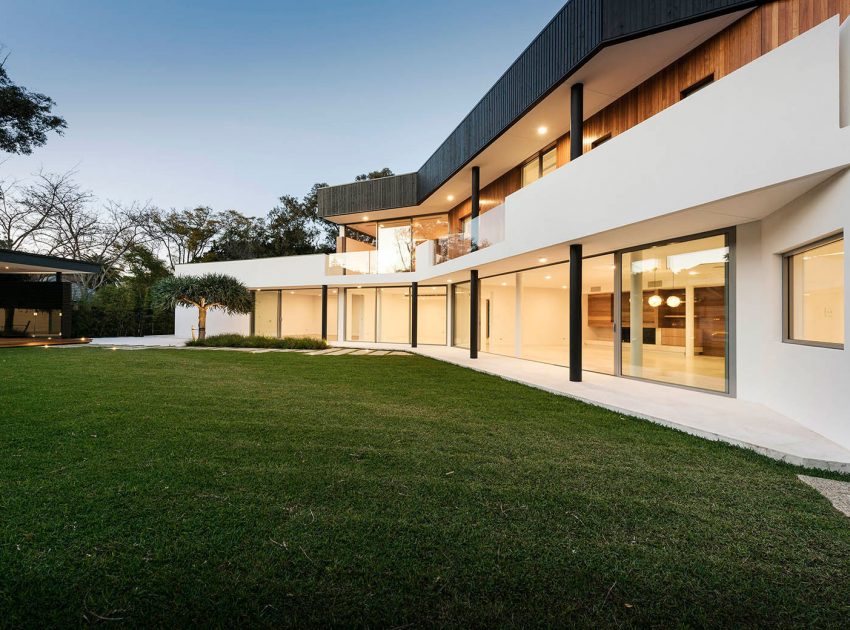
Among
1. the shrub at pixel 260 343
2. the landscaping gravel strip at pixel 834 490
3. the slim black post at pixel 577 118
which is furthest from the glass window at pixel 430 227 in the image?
the landscaping gravel strip at pixel 834 490

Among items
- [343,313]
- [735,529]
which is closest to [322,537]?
[735,529]

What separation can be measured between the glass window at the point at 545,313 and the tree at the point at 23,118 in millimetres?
20819

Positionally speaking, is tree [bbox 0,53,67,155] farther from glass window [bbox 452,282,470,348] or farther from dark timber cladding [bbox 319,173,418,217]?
glass window [bbox 452,282,470,348]

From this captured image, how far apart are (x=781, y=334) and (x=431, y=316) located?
12618 mm

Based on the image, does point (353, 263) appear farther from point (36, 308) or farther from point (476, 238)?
point (36, 308)

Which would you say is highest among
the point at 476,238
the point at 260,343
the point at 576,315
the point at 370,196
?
the point at 370,196

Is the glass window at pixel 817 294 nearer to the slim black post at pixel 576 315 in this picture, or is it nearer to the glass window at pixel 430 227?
the slim black post at pixel 576 315

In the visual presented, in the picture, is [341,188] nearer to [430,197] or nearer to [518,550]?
[430,197]

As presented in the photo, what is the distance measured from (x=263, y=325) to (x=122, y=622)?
20.4 m

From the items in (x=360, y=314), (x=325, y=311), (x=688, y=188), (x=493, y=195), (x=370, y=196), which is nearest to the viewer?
(x=688, y=188)

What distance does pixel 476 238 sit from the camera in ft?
38.7

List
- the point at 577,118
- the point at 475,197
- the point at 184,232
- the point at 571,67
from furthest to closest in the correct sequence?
the point at 184,232
the point at 475,197
the point at 577,118
the point at 571,67

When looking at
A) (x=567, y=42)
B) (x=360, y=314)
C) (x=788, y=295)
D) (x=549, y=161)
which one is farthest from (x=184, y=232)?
(x=788, y=295)

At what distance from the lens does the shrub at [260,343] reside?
1588cm
